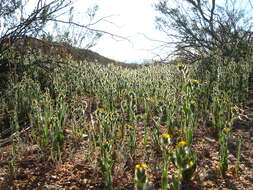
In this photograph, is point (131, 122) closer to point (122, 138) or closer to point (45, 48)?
point (122, 138)

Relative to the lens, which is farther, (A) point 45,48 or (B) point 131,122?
(A) point 45,48

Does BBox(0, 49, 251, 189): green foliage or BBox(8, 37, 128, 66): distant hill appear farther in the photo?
BBox(8, 37, 128, 66): distant hill

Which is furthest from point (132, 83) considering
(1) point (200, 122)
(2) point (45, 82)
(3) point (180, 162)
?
(3) point (180, 162)

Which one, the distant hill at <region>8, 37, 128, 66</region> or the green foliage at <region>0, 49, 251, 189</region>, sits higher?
the distant hill at <region>8, 37, 128, 66</region>

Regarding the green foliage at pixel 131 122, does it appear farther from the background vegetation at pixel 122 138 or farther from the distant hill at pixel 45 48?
the distant hill at pixel 45 48

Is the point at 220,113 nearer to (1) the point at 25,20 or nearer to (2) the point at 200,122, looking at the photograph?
(2) the point at 200,122

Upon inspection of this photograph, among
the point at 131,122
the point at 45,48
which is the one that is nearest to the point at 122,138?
the point at 131,122

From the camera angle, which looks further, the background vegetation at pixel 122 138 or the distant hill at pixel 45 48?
the distant hill at pixel 45 48

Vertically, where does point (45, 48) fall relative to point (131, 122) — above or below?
above

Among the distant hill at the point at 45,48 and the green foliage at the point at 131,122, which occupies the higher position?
the distant hill at the point at 45,48

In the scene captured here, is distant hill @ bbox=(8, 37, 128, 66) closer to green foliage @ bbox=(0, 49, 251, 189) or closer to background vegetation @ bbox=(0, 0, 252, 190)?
background vegetation @ bbox=(0, 0, 252, 190)

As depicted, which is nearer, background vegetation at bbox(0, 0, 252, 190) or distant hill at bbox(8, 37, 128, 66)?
background vegetation at bbox(0, 0, 252, 190)

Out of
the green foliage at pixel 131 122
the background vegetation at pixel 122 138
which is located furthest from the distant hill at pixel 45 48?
the green foliage at pixel 131 122

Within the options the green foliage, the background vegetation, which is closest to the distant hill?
the background vegetation
